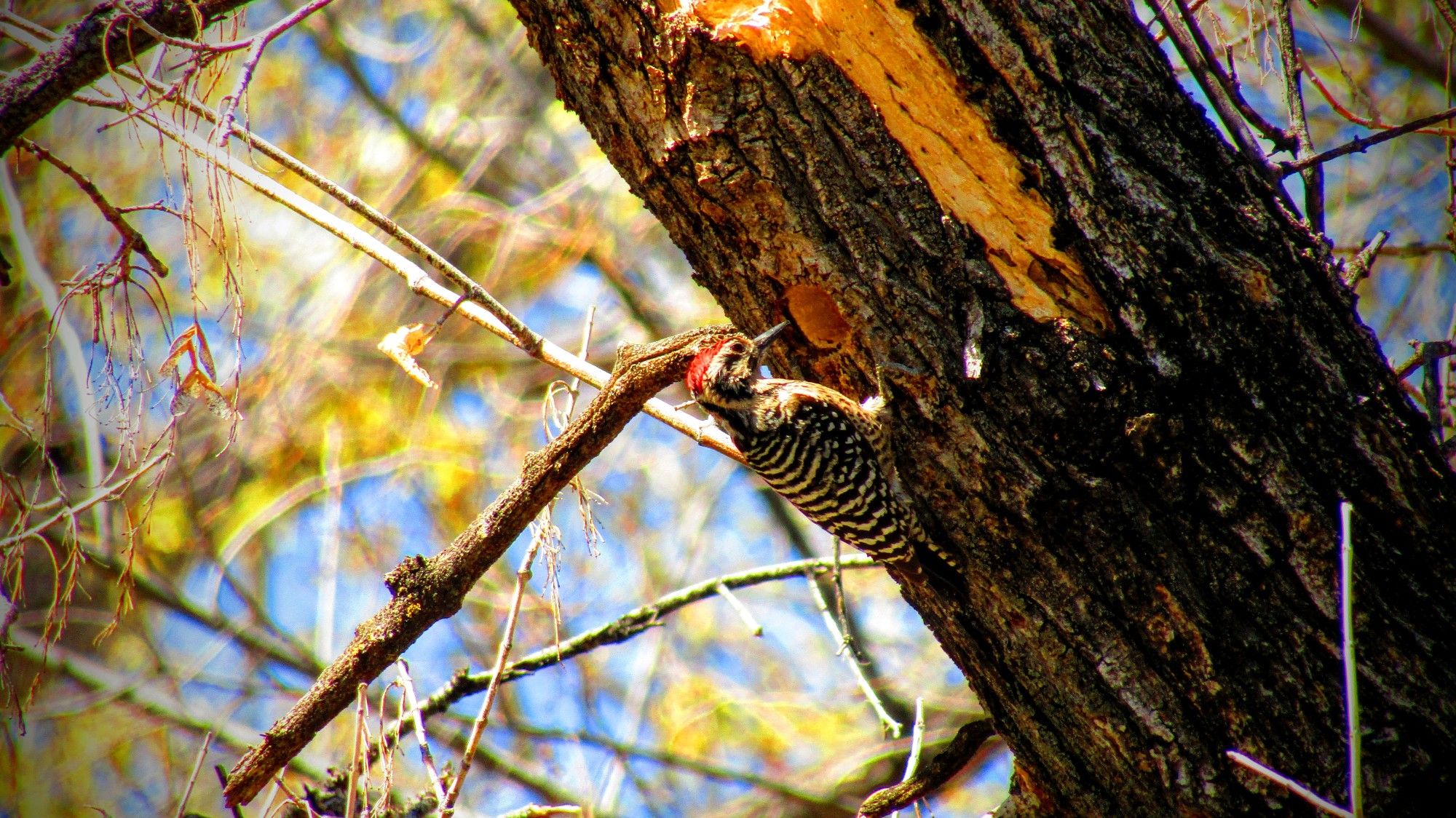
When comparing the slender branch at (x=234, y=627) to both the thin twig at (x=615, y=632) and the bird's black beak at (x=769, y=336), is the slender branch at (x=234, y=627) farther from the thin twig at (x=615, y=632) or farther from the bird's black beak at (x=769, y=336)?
the bird's black beak at (x=769, y=336)

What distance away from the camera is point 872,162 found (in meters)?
2.44

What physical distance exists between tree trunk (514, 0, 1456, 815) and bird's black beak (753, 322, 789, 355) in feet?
0.72

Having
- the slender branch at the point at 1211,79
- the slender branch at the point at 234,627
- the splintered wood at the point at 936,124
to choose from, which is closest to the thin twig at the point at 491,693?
the splintered wood at the point at 936,124

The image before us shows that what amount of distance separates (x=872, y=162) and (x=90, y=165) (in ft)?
20.6

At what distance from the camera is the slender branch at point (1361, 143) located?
248 centimetres

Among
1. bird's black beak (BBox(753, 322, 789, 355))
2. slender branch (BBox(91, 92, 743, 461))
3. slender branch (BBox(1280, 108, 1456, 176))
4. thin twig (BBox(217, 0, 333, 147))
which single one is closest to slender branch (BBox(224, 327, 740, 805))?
bird's black beak (BBox(753, 322, 789, 355))

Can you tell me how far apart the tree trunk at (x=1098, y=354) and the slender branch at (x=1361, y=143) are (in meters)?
0.34

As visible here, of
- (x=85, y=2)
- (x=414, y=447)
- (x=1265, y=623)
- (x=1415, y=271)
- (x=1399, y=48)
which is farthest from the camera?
(x=414, y=447)

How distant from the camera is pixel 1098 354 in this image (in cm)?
235

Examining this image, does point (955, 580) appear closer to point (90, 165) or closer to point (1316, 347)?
point (1316, 347)

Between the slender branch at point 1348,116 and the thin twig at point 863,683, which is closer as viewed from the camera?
the slender branch at point 1348,116

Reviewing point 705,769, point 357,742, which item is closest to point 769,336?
point 357,742

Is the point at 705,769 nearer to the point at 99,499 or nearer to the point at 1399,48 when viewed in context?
the point at 99,499

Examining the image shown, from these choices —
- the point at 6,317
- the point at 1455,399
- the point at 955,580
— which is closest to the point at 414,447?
the point at 6,317
